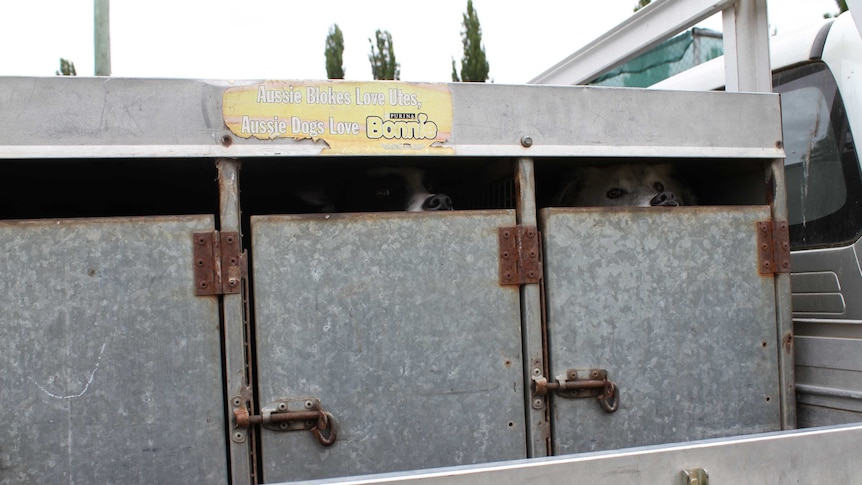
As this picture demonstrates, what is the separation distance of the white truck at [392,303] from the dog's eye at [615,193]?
188 millimetres

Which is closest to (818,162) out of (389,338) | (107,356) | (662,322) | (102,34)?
(662,322)

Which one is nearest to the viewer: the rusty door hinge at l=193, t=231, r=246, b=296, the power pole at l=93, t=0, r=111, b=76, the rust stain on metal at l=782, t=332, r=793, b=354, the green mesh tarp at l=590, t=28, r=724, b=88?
the rusty door hinge at l=193, t=231, r=246, b=296

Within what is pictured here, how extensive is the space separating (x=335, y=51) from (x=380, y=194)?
23581mm

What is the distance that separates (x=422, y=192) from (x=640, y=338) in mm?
903

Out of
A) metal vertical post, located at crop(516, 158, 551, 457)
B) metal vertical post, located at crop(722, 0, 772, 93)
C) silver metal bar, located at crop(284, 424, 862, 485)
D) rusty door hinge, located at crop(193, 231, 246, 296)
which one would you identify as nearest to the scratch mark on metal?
rusty door hinge, located at crop(193, 231, 246, 296)

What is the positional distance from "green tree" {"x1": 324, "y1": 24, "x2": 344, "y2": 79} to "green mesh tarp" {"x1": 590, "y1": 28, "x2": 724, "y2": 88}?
68.6 feet

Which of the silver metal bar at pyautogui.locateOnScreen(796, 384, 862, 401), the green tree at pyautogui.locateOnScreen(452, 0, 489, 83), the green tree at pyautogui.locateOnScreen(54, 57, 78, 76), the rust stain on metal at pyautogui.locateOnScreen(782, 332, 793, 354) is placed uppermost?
the green tree at pyautogui.locateOnScreen(452, 0, 489, 83)

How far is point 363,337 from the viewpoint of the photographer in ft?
7.72

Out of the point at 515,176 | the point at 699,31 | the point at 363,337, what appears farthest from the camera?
the point at 699,31

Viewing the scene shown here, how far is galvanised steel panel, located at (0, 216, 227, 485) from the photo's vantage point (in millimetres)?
2119

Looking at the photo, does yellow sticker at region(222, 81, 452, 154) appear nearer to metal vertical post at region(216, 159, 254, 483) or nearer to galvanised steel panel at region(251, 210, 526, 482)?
galvanised steel panel at region(251, 210, 526, 482)

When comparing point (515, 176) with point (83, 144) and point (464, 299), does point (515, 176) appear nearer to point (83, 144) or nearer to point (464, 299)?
point (464, 299)

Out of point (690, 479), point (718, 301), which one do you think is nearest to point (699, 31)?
point (718, 301)

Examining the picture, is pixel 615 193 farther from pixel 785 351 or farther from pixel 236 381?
pixel 236 381
